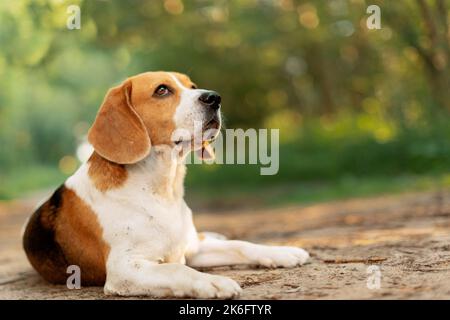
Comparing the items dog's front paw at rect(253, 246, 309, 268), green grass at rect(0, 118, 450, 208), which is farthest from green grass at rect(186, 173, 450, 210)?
dog's front paw at rect(253, 246, 309, 268)

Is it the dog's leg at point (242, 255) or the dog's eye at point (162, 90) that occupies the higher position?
the dog's eye at point (162, 90)

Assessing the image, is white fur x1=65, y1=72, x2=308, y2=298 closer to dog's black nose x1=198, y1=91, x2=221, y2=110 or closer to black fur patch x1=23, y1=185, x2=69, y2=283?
dog's black nose x1=198, y1=91, x2=221, y2=110

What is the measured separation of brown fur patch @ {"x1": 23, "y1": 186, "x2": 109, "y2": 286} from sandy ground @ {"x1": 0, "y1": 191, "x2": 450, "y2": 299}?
0.13m

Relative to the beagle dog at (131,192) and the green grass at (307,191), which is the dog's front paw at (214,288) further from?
the green grass at (307,191)

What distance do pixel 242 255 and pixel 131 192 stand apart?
3.47ft

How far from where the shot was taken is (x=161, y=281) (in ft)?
12.6

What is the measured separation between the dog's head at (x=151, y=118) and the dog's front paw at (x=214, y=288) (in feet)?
3.29

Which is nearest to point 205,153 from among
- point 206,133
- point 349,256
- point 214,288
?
point 206,133

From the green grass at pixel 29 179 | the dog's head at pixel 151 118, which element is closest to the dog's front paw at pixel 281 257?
the dog's head at pixel 151 118

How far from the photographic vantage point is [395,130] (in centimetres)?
1398

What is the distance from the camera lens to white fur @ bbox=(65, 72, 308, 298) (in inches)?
157

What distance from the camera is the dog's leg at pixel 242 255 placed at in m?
4.77

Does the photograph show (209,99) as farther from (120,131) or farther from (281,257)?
(281,257)
